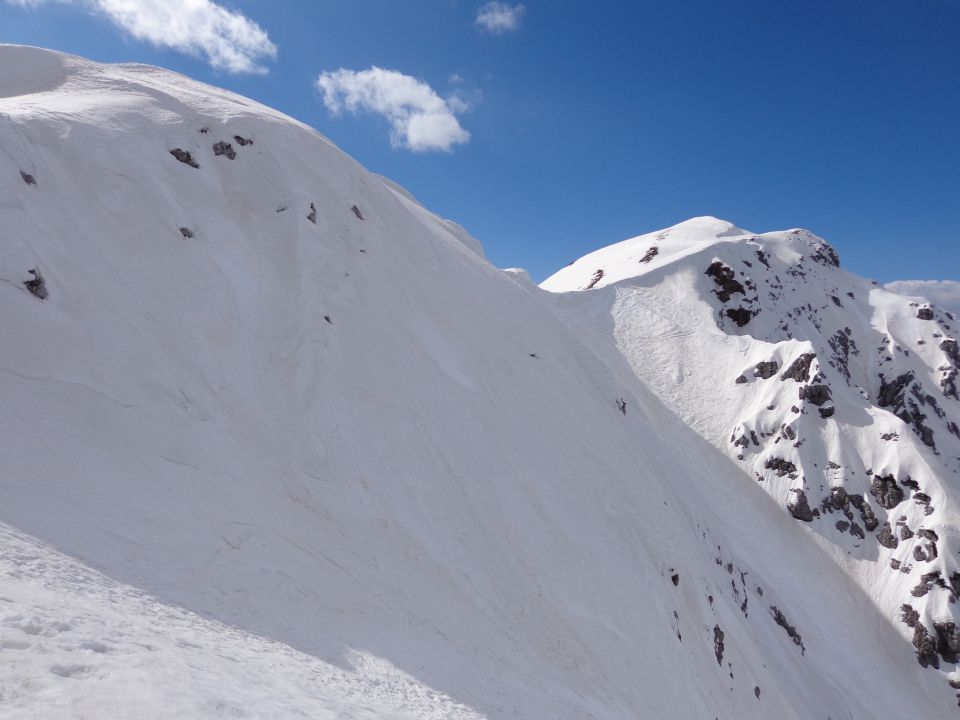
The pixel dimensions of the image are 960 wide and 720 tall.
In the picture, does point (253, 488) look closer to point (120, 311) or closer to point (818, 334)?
point (120, 311)

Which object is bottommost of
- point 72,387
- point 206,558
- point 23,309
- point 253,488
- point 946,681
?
point 946,681

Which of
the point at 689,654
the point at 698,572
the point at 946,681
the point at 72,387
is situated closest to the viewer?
the point at 72,387

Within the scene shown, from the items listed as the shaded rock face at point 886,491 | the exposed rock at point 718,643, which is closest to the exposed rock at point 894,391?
the shaded rock face at point 886,491

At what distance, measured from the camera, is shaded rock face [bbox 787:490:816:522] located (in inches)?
1610

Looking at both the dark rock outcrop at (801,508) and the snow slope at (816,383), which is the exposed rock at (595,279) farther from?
the dark rock outcrop at (801,508)

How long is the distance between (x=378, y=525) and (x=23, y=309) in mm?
8868

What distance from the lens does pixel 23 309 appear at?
466 inches

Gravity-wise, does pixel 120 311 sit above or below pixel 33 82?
below

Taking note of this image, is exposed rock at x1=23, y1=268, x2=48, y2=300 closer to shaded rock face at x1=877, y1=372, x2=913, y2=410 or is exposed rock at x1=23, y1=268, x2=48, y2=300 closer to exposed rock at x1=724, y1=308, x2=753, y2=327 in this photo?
exposed rock at x1=724, y1=308, x2=753, y2=327

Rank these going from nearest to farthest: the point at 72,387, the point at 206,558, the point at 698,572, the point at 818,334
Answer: the point at 206,558 → the point at 72,387 → the point at 698,572 → the point at 818,334

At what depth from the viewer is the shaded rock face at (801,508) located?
4091cm

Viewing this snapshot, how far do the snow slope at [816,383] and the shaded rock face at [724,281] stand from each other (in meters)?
0.12

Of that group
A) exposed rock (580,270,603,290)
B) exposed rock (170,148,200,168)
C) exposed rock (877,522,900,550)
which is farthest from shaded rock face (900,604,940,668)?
exposed rock (170,148,200,168)

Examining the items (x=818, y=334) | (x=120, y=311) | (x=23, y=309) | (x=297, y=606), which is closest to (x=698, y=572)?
(x=297, y=606)
